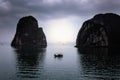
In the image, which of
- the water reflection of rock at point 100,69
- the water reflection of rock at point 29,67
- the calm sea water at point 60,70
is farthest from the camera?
the water reflection of rock at point 29,67

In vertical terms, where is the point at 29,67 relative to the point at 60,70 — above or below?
above

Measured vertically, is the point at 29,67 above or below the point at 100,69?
above

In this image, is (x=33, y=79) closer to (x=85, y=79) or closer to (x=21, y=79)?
(x=21, y=79)

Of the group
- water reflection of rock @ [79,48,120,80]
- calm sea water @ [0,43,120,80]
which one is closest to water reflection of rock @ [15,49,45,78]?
calm sea water @ [0,43,120,80]

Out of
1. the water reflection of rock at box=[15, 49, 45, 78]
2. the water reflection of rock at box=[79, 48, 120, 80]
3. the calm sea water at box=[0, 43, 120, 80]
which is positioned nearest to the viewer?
the calm sea water at box=[0, 43, 120, 80]

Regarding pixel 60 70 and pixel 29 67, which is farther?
pixel 29 67

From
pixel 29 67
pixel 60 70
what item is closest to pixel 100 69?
pixel 60 70

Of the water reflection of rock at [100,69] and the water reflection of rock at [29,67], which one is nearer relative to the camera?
the water reflection of rock at [100,69]

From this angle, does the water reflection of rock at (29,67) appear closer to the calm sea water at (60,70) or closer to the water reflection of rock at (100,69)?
the calm sea water at (60,70)

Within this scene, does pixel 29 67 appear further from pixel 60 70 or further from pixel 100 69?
pixel 100 69

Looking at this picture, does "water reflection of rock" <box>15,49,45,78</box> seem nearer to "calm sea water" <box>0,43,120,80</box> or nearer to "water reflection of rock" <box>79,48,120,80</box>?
"calm sea water" <box>0,43,120,80</box>

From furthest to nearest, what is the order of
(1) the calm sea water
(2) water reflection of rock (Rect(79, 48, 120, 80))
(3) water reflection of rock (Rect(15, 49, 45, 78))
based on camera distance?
(3) water reflection of rock (Rect(15, 49, 45, 78))
(2) water reflection of rock (Rect(79, 48, 120, 80))
(1) the calm sea water

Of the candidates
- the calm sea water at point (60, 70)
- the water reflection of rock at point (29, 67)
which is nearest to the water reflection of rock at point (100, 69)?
the calm sea water at point (60, 70)

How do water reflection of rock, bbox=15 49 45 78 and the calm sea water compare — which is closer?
the calm sea water
